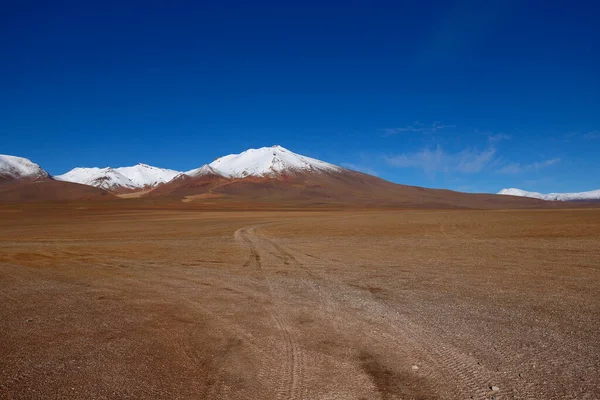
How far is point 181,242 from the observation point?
28.1 meters

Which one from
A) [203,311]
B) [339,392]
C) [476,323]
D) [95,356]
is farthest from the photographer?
[203,311]

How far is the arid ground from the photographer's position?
5.91m

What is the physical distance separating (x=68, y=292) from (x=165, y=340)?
5824mm

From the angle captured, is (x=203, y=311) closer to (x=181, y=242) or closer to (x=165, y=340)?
(x=165, y=340)

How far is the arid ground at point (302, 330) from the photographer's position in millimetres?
5914

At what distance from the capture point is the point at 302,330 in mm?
8508

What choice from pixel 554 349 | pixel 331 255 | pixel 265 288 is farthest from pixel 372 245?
pixel 554 349

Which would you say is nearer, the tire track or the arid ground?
the tire track

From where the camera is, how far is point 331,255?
69.5 ft

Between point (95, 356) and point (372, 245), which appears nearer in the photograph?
point (95, 356)

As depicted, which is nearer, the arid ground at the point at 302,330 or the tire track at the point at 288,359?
the tire track at the point at 288,359

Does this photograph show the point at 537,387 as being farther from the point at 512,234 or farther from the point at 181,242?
the point at 512,234

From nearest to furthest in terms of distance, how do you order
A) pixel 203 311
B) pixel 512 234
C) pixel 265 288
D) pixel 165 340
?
pixel 165 340
pixel 203 311
pixel 265 288
pixel 512 234

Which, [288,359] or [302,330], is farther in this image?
[302,330]
